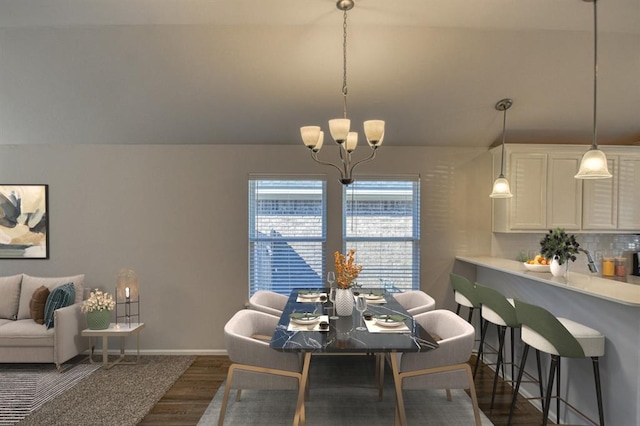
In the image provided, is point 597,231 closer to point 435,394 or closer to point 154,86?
point 435,394

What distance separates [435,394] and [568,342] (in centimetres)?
136

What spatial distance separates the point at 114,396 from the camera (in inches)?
130

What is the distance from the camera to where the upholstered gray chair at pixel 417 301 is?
3.38 metres

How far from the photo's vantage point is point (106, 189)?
14.4 feet

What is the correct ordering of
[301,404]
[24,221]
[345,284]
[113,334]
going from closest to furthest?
1. [301,404]
2. [345,284]
3. [113,334]
4. [24,221]

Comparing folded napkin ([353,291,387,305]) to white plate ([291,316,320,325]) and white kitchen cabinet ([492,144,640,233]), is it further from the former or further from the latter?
white kitchen cabinet ([492,144,640,233])

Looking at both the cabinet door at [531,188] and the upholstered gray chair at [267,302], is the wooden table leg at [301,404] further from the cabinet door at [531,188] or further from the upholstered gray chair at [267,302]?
the cabinet door at [531,188]

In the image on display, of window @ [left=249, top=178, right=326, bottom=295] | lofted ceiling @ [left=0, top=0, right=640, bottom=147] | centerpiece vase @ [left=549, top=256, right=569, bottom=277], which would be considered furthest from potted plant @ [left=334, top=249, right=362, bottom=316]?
lofted ceiling @ [left=0, top=0, right=640, bottom=147]

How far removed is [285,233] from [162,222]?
1397 millimetres

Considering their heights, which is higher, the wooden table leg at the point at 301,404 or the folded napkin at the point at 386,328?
the folded napkin at the point at 386,328

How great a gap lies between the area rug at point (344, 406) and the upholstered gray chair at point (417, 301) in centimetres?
71

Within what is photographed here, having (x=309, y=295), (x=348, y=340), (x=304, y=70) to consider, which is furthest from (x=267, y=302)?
(x=304, y=70)

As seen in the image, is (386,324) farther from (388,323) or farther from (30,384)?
(30,384)

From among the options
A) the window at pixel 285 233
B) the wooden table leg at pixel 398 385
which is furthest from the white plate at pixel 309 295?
the wooden table leg at pixel 398 385
